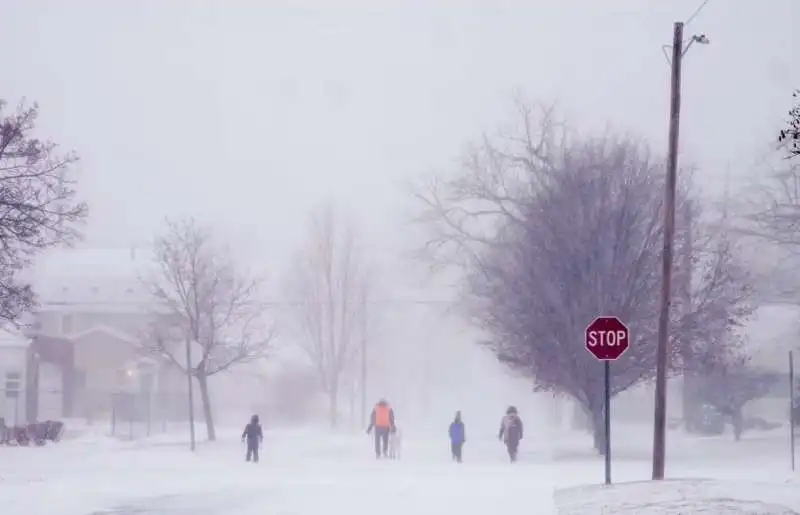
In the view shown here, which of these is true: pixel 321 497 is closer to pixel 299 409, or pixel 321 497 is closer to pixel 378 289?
pixel 299 409

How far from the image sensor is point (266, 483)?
A: 27.0 metres

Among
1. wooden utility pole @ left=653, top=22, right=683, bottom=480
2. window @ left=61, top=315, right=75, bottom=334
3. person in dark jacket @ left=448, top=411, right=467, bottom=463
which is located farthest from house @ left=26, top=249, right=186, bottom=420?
wooden utility pole @ left=653, top=22, right=683, bottom=480

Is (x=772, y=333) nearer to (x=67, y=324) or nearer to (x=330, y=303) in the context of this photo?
(x=330, y=303)

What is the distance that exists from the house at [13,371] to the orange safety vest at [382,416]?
94.3ft

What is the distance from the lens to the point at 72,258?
95.8 meters

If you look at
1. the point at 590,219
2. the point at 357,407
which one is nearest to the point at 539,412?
the point at 357,407

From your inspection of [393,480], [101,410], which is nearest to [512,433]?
[393,480]

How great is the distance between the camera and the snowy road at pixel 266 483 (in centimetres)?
2122

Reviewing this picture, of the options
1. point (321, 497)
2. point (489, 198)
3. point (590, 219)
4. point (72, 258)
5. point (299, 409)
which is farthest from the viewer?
point (72, 258)

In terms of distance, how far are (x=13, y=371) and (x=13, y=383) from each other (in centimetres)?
59

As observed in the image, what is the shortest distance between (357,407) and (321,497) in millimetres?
75224

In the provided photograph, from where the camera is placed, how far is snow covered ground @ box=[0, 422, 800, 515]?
18562 millimetres

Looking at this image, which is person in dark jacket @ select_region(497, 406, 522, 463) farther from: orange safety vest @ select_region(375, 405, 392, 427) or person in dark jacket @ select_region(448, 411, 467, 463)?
orange safety vest @ select_region(375, 405, 392, 427)

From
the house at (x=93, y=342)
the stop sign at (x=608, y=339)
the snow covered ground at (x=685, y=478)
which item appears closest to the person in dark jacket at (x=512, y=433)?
the snow covered ground at (x=685, y=478)
